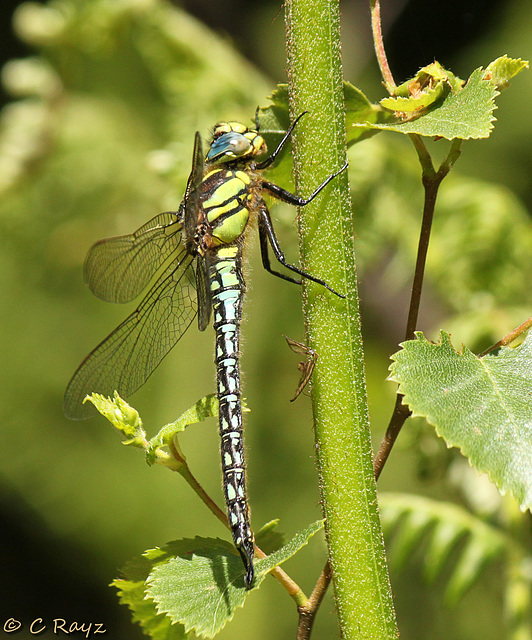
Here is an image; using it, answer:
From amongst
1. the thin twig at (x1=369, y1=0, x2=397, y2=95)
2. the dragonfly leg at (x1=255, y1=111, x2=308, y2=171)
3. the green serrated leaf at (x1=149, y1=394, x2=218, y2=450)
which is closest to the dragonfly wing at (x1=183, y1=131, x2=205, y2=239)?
the dragonfly leg at (x1=255, y1=111, x2=308, y2=171)

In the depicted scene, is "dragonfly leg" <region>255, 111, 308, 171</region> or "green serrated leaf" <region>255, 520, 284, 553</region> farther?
"green serrated leaf" <region>255, 520, 284, 553</region>

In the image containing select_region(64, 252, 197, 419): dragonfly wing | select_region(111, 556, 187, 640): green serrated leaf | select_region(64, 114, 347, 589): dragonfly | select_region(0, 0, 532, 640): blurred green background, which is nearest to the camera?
select_region(111, 556, 187, 640): green serrated leaf

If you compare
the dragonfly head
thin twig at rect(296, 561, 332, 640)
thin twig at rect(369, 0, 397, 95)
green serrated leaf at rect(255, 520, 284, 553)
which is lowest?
thin twig at rect(296, 561, 332, 640)

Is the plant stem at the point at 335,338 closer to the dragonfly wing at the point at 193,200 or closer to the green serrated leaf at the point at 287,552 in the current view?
the green serrated leaf at the point at 287,552

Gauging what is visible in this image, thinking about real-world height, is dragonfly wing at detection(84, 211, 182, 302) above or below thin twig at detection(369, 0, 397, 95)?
above

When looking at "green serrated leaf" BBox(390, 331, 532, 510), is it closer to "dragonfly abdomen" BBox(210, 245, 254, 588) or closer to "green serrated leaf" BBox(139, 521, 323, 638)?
"green serrated leaf" BBox(139, 521, 323, 638)

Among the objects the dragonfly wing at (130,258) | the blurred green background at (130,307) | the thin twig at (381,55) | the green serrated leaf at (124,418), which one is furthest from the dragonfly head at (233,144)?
the blurred green background at (130,307)

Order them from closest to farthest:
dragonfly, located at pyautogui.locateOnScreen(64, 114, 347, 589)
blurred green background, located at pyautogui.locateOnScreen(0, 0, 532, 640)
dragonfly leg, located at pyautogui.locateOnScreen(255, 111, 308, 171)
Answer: dragonfly leg, located at pyautogui.locateOnScreen(255, 111, 308, 171), dragonfly, located at pyautogui.locateOnScreen(64, 114, 347, 589), blurred green background, located at pyautogui.locateOnScreen(0, 0, 532, 640)
